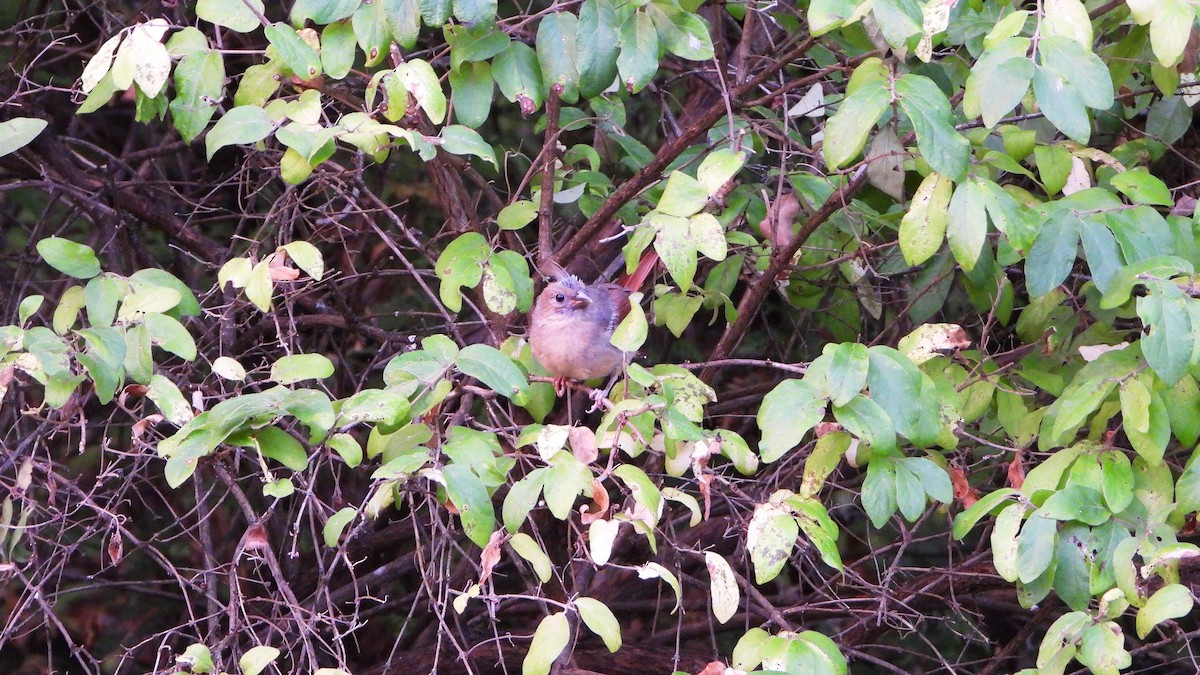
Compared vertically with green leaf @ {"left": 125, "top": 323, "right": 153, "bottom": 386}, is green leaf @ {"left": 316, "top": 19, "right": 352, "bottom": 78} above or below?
above

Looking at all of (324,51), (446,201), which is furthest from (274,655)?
(446,201)

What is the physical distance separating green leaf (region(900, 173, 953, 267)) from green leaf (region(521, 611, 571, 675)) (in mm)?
1145

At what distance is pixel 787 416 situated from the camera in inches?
107

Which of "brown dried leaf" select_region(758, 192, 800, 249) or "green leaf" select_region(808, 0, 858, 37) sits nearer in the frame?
"green leaf" select_region(808, 0, 858, 37)

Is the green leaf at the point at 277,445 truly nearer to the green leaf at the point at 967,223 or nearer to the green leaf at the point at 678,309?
the green leaf at the point at 678,309

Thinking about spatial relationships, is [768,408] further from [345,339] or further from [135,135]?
[135,135]

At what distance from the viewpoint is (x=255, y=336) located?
14.6 feet

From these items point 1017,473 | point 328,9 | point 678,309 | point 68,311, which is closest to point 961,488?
point 1017,473

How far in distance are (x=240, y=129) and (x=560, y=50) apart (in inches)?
33.3

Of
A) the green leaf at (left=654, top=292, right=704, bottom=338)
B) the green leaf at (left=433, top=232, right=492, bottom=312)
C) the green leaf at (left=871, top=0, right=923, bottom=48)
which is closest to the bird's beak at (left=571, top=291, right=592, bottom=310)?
the green leaf at (left=654, top=292, right=704, bottom=338)

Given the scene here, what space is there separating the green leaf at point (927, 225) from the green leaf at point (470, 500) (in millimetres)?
1112

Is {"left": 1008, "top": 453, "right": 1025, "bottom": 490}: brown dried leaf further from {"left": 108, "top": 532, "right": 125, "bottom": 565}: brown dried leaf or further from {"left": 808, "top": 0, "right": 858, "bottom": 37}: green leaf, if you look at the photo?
{"left": 108, "top": 532, "right": 125, "bottom": 565}: brown dried leaf

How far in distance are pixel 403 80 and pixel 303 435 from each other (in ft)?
4.45

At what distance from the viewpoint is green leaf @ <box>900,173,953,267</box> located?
9.43 ft
